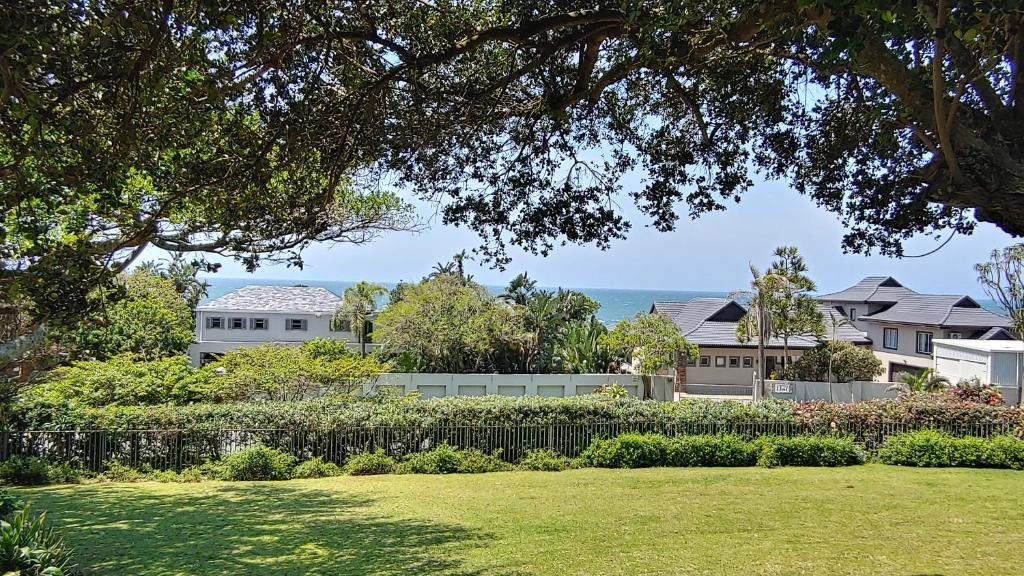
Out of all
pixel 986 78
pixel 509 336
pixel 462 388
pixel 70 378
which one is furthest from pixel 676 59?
pixel 509 336

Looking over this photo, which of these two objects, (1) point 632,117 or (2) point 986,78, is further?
(1) point 632,117

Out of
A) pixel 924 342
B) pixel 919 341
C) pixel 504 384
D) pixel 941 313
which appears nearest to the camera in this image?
pixel 504 384

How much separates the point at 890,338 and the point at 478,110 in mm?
38869

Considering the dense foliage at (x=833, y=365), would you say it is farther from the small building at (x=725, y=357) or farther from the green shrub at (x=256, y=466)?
the green shrub at (x=256, y=466)

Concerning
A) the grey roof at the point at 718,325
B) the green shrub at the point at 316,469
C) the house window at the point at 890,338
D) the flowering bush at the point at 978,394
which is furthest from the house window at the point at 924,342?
the green shrub at the point at 316,469

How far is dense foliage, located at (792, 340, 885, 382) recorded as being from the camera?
1248 inches

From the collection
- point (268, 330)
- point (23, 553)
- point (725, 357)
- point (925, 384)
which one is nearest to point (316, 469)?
point (23, 553)

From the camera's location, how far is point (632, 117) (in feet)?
31.3

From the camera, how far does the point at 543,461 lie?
1590 cm

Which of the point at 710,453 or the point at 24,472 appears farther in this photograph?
the point at 710,453

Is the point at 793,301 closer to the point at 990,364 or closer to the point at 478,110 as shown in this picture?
the point at 990,364

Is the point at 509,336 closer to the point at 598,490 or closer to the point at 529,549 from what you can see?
the point at 598,490

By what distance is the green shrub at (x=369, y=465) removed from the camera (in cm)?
1539

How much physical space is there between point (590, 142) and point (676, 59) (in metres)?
3.43
